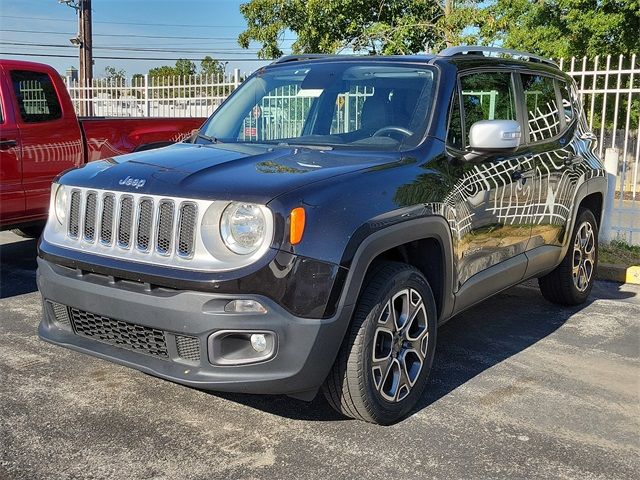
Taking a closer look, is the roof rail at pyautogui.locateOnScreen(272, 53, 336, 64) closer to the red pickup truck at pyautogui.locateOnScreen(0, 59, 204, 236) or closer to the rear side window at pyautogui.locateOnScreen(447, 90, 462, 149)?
the rear side window at pyautogui.locateOnScreen(447, 90, 462, 149)

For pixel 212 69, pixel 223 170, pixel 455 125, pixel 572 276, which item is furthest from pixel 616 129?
pixel 212 69

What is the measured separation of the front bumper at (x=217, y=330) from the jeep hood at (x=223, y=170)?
450 mm

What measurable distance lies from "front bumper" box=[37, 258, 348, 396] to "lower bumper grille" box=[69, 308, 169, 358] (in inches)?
1.5

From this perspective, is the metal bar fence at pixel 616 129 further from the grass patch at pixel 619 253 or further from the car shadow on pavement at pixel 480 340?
the car shadow on pavement at pixel 480 340

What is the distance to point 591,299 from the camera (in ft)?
20.7

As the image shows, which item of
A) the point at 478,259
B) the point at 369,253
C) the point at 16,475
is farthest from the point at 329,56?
the point at 16,475

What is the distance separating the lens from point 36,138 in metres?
6.64

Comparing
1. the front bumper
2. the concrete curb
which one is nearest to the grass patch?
the concrete curb

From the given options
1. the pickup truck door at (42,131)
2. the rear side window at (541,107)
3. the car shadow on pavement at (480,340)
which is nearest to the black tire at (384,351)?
the car shadow on pavement at (480,340)

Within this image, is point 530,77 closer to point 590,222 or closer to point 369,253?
point 590,222

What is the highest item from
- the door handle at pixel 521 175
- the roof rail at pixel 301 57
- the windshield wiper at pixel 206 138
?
the roof rail at pixel 301 57

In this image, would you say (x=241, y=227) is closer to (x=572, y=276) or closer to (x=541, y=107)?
(x=541, y=107)

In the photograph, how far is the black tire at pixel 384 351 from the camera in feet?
10.7

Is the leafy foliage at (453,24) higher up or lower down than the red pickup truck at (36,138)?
higher up
